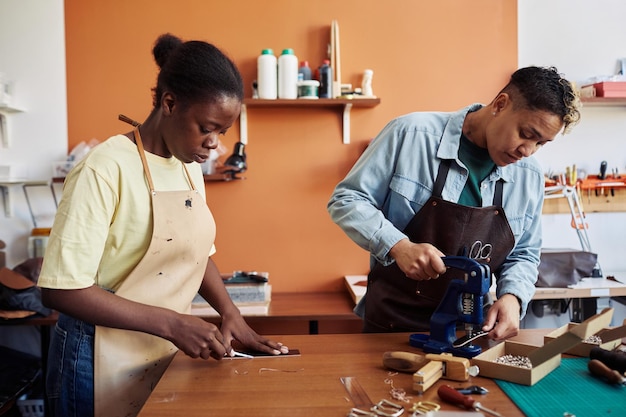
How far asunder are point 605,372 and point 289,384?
786 millimetres

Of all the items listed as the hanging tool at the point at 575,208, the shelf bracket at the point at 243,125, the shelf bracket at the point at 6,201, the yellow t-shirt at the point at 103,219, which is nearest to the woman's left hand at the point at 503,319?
the yellow t-shirt at the point at 103,219

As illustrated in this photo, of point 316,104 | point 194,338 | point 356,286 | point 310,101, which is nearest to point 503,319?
point 194,338

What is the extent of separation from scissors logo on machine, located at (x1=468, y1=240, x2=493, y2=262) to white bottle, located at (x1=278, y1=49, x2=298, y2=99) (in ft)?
6.42

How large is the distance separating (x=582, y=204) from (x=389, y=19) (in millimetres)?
1772

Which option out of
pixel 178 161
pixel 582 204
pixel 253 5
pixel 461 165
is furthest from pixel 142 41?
pixel 582 204

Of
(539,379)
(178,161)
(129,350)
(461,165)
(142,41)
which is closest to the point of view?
(539,379)

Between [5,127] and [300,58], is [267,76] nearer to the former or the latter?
[300,58]

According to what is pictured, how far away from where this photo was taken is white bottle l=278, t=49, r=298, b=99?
3559 millimetres

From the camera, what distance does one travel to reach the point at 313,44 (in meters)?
3.73

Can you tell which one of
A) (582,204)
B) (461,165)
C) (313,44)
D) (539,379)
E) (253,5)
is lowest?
(539,379)

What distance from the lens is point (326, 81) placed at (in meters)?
3.60

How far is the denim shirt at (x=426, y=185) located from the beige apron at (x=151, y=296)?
52 centimetres

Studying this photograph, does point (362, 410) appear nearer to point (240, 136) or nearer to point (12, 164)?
point (240, 136)

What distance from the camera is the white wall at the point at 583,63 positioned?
12.7ft
